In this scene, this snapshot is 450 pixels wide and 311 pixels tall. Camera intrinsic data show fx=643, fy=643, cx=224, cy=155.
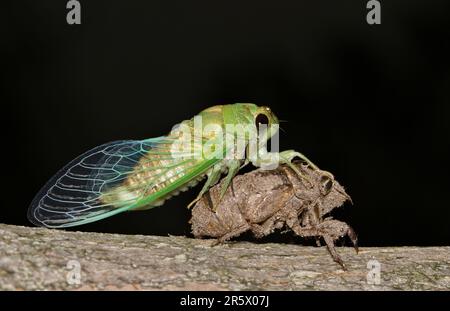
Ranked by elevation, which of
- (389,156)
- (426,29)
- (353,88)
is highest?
(426,29)

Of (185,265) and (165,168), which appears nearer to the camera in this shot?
(185,265)

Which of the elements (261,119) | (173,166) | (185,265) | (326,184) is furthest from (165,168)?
(185,265)

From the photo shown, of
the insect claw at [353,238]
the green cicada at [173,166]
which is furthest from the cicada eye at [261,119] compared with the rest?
the insect claw at [353,238]

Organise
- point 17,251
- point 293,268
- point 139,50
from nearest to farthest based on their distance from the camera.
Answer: point 17,251 → point 293,268 → point 139,50

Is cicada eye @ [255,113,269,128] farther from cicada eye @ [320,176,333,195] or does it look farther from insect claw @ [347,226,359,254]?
insect claw @ [347,226,359,254]

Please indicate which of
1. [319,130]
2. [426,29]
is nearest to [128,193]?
[319,130]

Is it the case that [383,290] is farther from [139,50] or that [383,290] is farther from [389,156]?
[139,50]

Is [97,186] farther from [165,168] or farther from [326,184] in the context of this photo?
[326,184]

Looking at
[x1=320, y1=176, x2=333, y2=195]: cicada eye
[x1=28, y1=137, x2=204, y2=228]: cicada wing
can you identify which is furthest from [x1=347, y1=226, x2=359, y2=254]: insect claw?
[x1=28, y1=137, x2=204, y2=228]: cicada wing
